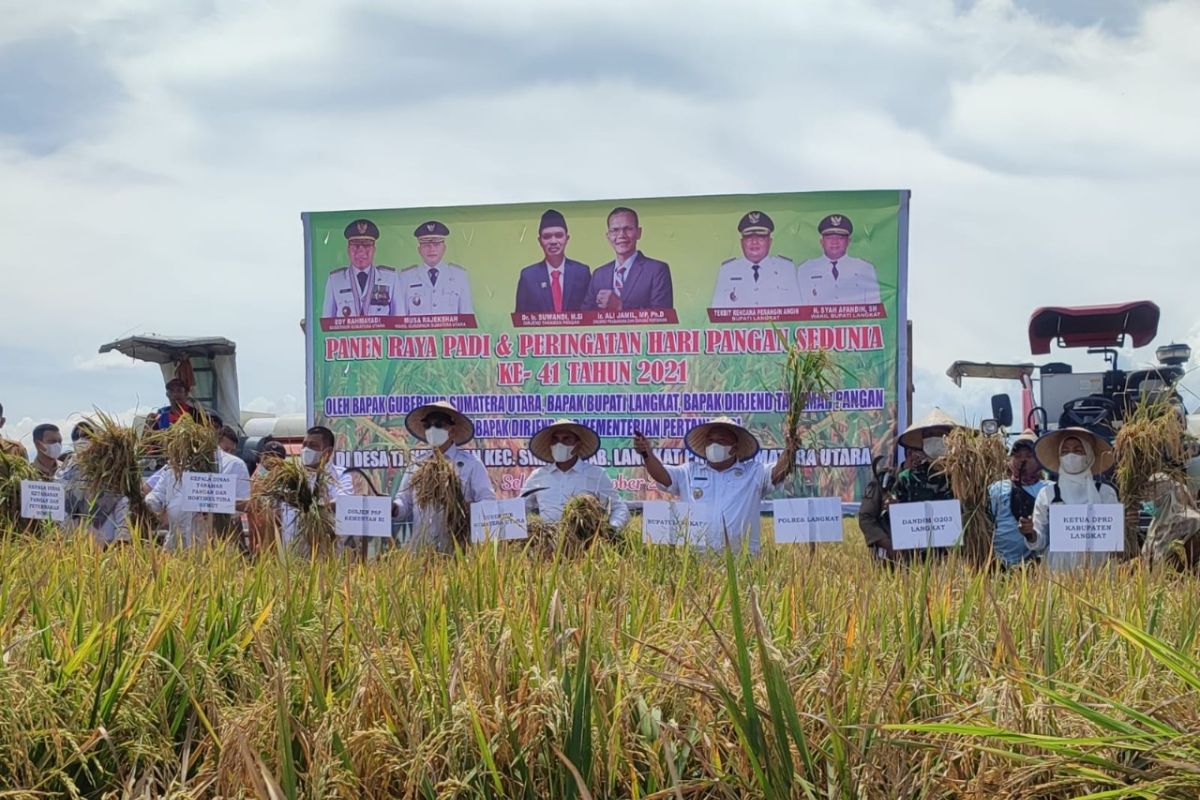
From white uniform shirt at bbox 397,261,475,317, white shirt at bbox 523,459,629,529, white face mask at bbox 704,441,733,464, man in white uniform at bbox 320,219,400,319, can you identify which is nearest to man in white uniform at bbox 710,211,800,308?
white face mask at bbox 704,441,733,464

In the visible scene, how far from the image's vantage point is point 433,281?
9.99 metres

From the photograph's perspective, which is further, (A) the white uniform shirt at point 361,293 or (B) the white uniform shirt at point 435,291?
(A) the white uniform shirt at point 361,293

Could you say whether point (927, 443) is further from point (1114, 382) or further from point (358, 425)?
point (358, 425)

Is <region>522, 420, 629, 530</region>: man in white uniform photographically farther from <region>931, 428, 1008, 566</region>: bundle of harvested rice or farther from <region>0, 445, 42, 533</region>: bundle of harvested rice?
<region>0, 445, 42, 533</region>: bundle of harvested rice

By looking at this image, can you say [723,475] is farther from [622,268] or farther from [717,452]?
[622,268]

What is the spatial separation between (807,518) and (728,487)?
1.49 metres

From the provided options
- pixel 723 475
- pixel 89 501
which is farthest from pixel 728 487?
pixel 89 501

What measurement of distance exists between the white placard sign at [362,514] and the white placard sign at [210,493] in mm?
721

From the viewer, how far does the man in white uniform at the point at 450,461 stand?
6.91m

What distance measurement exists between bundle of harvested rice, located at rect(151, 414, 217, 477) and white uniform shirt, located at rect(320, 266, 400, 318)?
321 cm

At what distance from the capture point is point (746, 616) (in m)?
3.43

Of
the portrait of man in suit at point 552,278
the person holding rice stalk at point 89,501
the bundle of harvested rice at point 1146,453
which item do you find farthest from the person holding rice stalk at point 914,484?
the person holding rice stalk at point 89,501

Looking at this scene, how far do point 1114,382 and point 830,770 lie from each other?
9088 mm

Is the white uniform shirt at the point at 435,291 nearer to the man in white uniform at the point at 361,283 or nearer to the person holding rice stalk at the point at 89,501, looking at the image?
the man in white uniform at the point at 361,283
